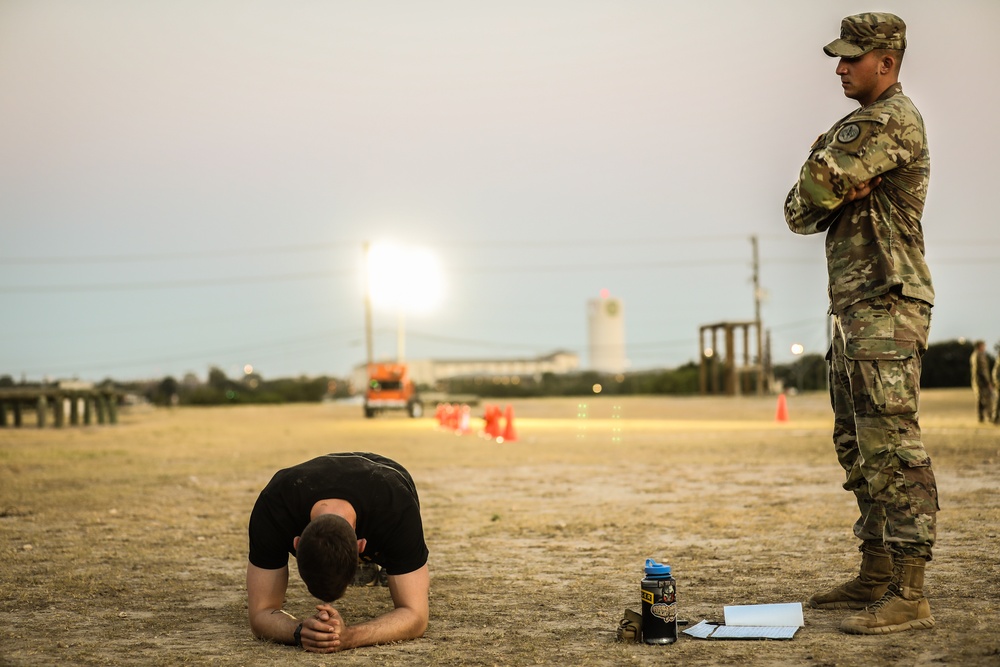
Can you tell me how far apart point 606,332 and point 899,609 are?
91.0 metres

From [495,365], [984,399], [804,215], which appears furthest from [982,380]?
[495,365]

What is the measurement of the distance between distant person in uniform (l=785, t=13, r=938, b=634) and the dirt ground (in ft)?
1.28

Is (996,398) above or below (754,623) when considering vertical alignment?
above

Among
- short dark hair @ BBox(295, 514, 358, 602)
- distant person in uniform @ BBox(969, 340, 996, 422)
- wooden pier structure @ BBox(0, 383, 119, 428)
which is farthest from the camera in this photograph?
wooden pier structure @ BBox(0, 383, 119, 428)

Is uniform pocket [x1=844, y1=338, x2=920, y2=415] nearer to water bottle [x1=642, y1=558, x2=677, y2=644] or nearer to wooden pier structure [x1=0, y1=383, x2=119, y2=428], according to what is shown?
water bottle [x1=642, y1=558, x2=677, y2=644]

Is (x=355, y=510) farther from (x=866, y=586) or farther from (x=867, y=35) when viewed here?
(x=867, y=35)

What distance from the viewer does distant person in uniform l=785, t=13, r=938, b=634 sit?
14.3ft

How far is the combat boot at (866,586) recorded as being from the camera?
15.6 ft

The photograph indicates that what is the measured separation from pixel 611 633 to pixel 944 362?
197 feet

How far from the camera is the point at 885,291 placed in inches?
173

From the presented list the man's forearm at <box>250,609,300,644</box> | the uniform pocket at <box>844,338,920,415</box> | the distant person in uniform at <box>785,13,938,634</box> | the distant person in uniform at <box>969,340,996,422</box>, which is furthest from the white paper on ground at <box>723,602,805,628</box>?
the distant person in uniform at <box>969,340,996,422</box>

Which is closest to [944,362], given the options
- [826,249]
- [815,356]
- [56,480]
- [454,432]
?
[815,356]

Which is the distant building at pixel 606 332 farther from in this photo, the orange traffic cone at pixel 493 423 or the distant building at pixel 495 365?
the orange traffic cone at pixel 493 423

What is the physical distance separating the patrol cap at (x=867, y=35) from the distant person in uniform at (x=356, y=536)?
276cm
